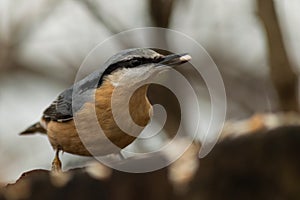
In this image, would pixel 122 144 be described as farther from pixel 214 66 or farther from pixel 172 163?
pixel 214 66

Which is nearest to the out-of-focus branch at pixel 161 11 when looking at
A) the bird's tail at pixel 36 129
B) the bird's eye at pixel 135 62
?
the bird's tail at pixel 36 129

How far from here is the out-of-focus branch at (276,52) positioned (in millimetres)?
3125

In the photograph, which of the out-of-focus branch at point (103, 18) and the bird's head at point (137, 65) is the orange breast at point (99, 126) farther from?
the out-of-focus branch at point (103, 18)

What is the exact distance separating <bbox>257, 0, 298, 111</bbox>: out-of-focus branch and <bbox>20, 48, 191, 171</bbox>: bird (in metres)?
1.24

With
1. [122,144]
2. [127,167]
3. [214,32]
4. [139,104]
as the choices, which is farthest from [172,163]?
[214,32]

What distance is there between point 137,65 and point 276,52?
4.79ft

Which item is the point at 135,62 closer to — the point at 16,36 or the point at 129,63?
the point at 129,63

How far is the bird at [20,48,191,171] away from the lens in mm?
1848

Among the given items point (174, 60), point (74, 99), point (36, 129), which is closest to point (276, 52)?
point (36, 129)

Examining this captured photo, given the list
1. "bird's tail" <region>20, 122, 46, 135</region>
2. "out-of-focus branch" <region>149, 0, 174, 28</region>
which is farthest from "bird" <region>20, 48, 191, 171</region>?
"out-of-focus branch" <region>149, 0, 174, 28</region>

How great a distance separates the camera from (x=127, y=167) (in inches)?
32.8

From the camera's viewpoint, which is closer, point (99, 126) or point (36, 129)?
point (99, 126)

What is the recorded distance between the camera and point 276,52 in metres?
3.26

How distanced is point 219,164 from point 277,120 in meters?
0.13
